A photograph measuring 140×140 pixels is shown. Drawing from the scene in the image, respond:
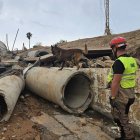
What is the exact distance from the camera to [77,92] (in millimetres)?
8312

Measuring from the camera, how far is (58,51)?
9.46 metres

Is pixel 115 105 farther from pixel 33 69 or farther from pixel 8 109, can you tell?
pixel 33 69

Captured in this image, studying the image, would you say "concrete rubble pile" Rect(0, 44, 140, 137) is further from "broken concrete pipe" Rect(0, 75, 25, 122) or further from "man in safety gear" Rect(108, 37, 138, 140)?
"man in safety gear" Rect(108, 37, 138, 140)

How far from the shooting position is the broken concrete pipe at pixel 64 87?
7.41 metres

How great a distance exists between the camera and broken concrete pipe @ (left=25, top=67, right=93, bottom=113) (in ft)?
24.3

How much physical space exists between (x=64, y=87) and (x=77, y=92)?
1041mm

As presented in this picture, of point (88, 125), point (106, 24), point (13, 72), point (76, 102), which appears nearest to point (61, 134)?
point (88, 125)

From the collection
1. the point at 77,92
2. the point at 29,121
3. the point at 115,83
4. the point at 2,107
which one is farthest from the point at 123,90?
the point at 77,92

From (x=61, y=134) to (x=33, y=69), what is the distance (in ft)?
11.7

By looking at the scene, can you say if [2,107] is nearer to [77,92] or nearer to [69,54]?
[77,92]

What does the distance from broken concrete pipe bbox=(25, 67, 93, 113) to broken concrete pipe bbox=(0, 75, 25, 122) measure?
0.56 meters

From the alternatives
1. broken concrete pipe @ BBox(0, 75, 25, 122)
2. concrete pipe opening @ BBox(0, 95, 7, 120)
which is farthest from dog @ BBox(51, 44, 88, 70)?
concrete pipe opening @ BBox(0, 95, 7, 120)

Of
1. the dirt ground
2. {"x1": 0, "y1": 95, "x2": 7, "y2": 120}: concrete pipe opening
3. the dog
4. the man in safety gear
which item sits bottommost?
the dirt ground

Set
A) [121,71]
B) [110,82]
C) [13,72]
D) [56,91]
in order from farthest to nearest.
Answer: [13,72] < [56,91] < [110,82] < [121,71]
